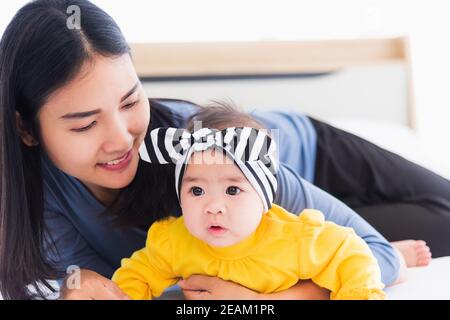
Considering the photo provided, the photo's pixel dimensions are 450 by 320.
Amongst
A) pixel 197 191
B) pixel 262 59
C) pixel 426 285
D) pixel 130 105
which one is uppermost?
pixel 262 59

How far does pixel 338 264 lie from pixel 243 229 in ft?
0.36

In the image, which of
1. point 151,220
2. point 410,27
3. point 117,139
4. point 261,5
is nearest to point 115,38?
point 117,139

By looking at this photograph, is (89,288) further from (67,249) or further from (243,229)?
(243,229)

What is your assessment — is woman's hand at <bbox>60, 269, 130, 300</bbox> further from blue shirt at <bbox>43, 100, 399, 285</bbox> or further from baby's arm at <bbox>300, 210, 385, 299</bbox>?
baby's arm at <bbox>300, 210, 385, 299</bbox>

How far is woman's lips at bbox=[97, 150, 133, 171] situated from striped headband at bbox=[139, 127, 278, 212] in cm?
2

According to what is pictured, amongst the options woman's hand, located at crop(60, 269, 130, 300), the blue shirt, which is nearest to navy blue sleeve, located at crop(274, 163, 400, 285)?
the blue shirt

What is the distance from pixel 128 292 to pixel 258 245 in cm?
16

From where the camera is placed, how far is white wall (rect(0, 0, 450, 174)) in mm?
863

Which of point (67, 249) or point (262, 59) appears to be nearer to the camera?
point (67, 249)

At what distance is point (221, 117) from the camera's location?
0.66m

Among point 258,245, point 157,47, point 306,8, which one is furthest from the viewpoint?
point 306,8

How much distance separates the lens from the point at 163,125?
709 millimetres
